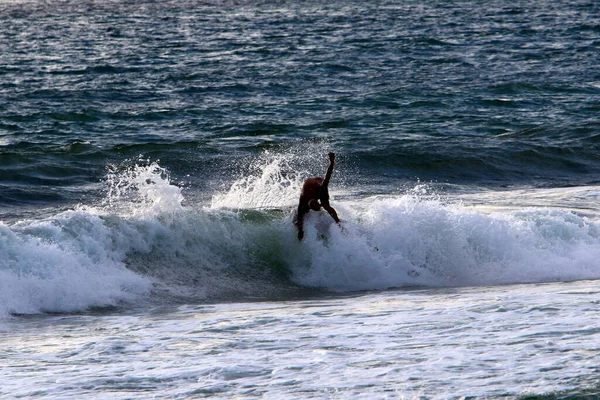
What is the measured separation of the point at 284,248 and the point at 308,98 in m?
13.9

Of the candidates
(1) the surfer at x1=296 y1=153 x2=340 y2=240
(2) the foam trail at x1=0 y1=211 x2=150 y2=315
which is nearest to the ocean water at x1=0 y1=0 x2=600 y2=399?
(2) the foam trail at x1=0 y1=211 x2=150 y2=315

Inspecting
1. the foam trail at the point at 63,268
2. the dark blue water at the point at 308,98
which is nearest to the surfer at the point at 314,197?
the foam trail at the point at 63,268

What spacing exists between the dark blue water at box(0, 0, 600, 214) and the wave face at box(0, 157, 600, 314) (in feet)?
11.2

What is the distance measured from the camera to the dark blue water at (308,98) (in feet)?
67.3

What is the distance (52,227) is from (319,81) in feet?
60.8

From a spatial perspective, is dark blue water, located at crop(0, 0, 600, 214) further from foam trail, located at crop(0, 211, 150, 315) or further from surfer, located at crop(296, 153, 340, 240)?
surfer, located at crop(296, 153, 340, 240)

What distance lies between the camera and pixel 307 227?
1449 cm

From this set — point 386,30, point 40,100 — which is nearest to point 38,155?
point 40,100

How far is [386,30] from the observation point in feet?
141

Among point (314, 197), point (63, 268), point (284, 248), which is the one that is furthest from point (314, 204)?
point (63, 268)

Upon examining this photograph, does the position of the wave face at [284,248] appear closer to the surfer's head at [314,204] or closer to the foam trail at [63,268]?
the foam trail at [63,268]

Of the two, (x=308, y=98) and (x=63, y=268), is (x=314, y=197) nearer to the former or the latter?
(x=63, y=268)

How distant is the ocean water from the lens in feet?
30.4

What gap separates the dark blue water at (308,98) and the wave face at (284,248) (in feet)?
11.2
